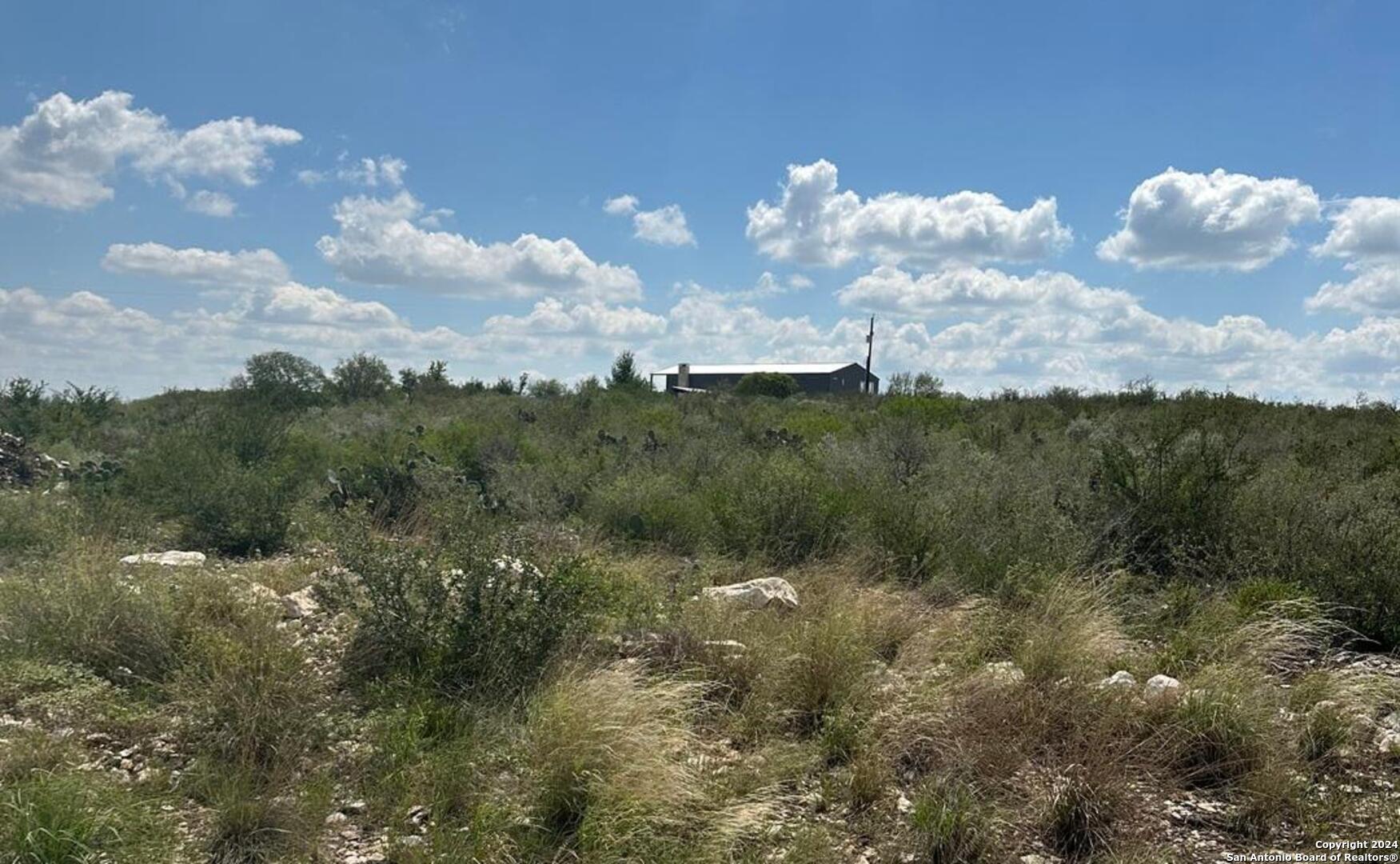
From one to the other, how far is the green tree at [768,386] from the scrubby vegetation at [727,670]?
92.1ft

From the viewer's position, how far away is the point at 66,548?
6559 millimetres

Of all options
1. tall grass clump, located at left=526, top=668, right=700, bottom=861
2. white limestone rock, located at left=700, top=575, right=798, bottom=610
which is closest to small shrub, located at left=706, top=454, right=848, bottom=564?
white limestone rock, located at left=700, top=575, right=798, bottom=610

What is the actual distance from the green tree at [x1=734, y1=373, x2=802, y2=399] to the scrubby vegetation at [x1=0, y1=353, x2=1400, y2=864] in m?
28.1

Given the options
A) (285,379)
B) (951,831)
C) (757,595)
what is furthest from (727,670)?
(285,379)

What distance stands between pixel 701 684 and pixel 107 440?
15585mm

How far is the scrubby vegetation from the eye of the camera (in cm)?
362

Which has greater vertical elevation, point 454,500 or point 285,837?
point 454,500

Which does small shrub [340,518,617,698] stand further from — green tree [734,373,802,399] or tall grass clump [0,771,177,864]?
green tree [734,373,802,399]

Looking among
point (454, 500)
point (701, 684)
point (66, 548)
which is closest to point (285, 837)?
point (701, 684)

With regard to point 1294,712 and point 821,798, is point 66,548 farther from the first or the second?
point 1294,712

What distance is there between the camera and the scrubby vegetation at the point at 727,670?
3615mm

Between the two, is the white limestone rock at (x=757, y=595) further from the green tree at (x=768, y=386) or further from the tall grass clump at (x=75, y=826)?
the green tree at (x=768, y=386)

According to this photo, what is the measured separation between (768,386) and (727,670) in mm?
35001

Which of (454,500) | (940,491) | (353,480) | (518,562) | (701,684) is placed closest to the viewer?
(701,684)
